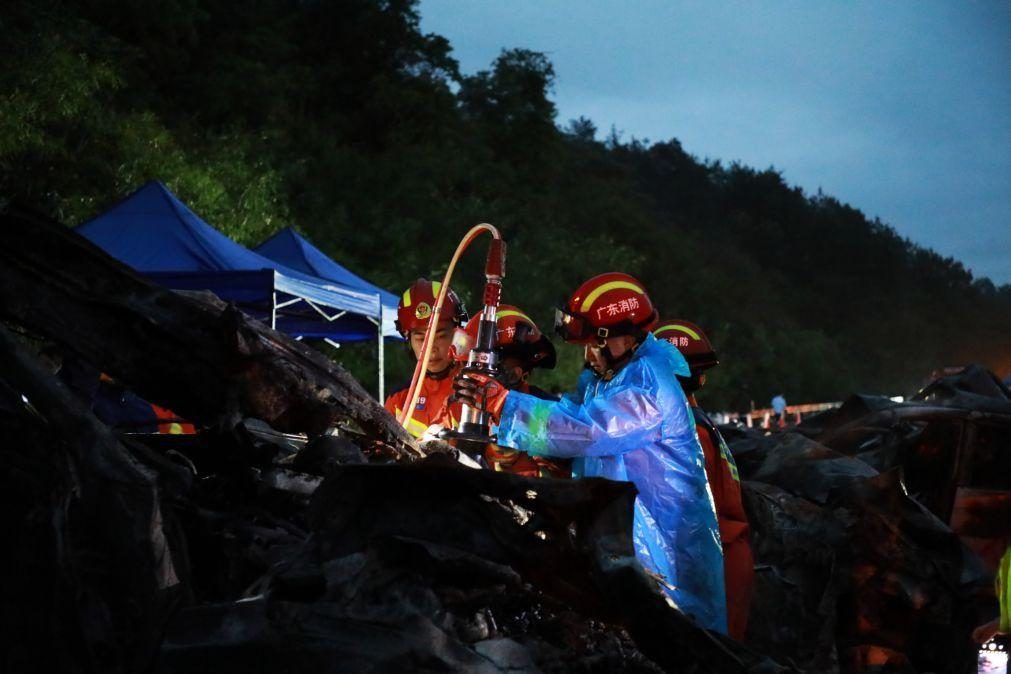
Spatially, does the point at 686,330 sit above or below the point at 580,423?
above

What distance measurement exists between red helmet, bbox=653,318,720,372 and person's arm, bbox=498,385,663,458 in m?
2.74

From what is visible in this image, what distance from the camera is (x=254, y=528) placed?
3.48m

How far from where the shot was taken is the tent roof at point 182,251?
9992 millimetres

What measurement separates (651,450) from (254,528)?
6.10ft

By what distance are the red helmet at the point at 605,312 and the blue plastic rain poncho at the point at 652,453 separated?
24 centimetres

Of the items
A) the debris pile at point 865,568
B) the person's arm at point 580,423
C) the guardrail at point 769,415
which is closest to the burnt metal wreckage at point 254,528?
the person's arm at point 580,423

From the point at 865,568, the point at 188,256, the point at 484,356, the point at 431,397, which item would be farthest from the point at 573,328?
the point at 188,256

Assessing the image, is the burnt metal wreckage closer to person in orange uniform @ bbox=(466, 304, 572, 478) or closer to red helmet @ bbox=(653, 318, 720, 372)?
person in orange uniform @ bbox=(466, 304, 572, 478)

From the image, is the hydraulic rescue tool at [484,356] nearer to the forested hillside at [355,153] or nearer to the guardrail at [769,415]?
the forested hillside at [355,153]

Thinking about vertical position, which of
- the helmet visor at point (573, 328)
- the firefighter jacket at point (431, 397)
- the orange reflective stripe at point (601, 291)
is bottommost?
the firefighter jacket at point (431, 397)

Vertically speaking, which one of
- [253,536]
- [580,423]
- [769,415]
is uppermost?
[580,423]

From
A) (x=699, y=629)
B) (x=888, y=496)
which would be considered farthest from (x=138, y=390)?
(x=888, y=496)

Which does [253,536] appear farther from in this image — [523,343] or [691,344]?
[691,344]

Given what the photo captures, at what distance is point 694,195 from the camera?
313ft
